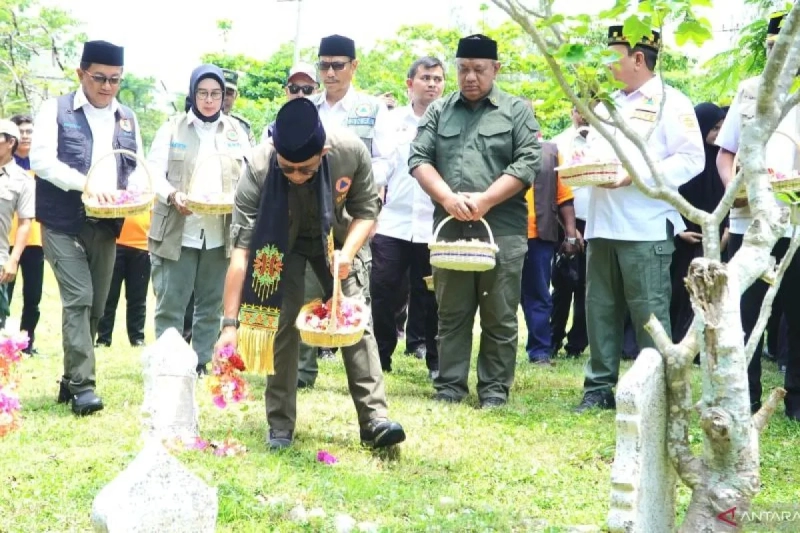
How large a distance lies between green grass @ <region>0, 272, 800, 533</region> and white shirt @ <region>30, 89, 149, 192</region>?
1574 mm

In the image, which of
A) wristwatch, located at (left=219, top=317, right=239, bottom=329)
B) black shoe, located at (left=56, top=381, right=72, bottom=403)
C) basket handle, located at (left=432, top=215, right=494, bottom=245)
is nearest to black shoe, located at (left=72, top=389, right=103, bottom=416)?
black shoe, located at (left=56, top=381, right=72, bottom=403)

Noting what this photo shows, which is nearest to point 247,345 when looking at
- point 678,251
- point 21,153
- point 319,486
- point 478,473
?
point 319,486

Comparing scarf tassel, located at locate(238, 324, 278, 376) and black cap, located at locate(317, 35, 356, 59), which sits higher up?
black cap, located at locate(317, 35, 356, 59)

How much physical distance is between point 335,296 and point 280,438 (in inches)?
47.3

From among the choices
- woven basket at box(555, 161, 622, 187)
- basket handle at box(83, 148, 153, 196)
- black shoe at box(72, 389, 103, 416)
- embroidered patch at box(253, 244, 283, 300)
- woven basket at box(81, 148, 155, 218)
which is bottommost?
black shoe at box(72, 389, 103, 416)

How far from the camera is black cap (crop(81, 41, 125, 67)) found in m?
7.84

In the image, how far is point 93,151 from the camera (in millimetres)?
7957

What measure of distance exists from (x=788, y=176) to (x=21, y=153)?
828cm

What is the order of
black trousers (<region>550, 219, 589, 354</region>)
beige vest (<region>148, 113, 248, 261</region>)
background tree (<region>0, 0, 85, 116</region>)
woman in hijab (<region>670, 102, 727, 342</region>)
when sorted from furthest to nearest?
1. background tree (<region>0, 0, 85, 116</region>)
2. black trousers (<region>550, 219, 589, 354</region>)
3. woman in hijab (<region>670, 102, 727, 342</region>)
4. beige vest (<region>148, 113, 248, 261</region>)

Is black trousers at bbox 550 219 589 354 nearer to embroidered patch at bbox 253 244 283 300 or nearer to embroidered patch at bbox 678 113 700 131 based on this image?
embroidered patch at bbox 678 113 700 131

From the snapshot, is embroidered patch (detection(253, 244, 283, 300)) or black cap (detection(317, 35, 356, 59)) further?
black cap (detection(317, 35, 356, 59))

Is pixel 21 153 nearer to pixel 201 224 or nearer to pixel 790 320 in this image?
pixel 201 224

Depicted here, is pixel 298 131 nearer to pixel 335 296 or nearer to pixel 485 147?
pixel 335 296

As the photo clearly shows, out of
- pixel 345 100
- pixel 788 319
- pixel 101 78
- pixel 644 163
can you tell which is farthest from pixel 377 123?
pixel 788 319
